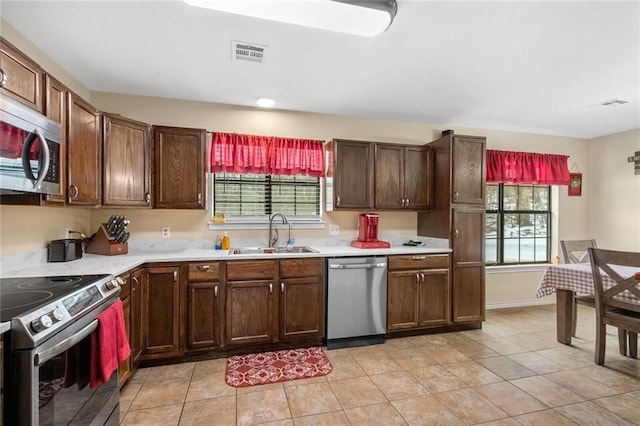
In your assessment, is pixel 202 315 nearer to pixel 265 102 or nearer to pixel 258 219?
pixel 258 219

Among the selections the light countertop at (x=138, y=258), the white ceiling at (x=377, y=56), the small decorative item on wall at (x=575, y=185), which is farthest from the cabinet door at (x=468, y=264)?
the small decorative item on wall at (x=575, y=185)

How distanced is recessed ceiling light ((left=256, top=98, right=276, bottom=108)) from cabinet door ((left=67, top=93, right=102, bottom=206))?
147 centimetres

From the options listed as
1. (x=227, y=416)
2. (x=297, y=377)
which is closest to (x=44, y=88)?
(x=227, y=416)

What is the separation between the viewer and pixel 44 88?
1786mm

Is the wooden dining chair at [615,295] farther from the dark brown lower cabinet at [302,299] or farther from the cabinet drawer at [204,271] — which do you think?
the cabinet drawer at [204,271]

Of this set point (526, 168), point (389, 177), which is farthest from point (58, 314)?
point (526, 168)

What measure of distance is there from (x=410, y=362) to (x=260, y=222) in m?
2.09

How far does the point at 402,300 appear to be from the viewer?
3.22 metres

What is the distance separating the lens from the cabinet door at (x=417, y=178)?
143 inches

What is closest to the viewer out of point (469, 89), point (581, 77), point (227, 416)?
point (227, 416)

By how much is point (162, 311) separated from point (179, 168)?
1.35 m

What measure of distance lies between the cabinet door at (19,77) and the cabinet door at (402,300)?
307 cm

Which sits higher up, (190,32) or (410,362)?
(190,32)

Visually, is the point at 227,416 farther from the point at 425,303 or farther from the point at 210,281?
the point at 425,303
